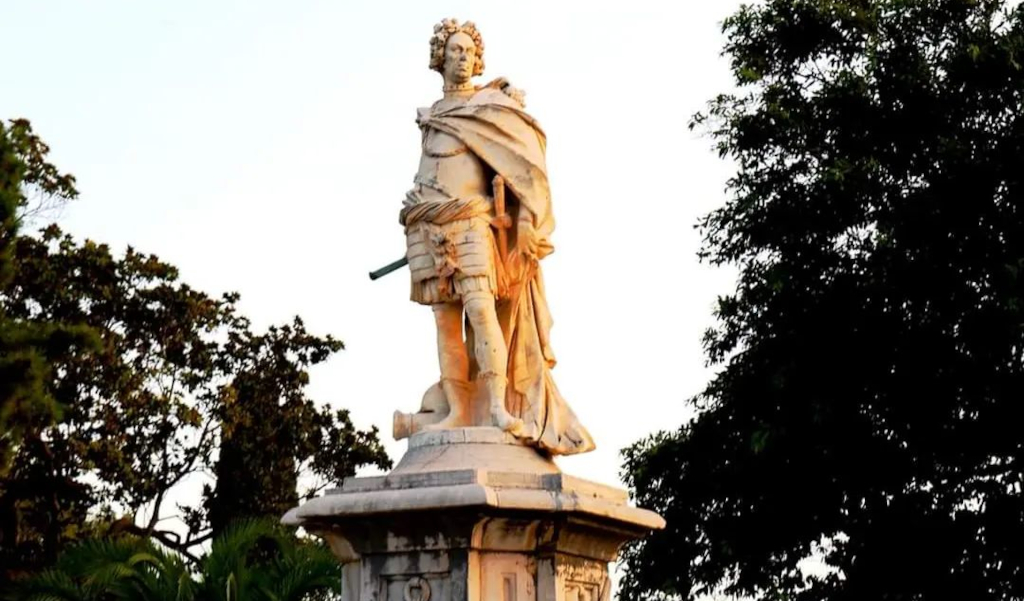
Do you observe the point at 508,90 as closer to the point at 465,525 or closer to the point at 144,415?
the point at 465,525

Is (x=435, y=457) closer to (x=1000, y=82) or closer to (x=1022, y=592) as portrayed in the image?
(x=1022, y=592)

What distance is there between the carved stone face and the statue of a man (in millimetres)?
181

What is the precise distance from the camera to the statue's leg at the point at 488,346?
8523 mm

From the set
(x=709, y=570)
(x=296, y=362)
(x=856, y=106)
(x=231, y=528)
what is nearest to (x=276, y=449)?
(x=296, y=362)

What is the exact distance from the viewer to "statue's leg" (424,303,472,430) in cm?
870

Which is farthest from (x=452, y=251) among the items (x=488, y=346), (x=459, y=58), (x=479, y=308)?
(x=459, y=58)

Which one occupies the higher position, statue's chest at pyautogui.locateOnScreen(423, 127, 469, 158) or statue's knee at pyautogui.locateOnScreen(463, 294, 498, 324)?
statue's chest at pyautogui.locateOnScreen(423, 127, 469, 158)

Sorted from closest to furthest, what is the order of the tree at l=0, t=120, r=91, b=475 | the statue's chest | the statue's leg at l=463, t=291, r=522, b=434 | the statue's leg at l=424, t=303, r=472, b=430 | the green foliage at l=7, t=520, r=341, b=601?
the statue's leg at l=463, t=291, r=522, b=434 < the statue's leg at l=424, t=303, r=472, b=430 < the statue's chest < the green foliage at l=7, t=520, r=341, b=601 < the tree at l=0, t=120, r=91, b=475

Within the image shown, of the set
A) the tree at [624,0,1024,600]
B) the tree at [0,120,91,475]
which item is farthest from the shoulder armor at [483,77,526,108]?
the tree at [0,120,91,475]

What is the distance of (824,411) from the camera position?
16203 mm

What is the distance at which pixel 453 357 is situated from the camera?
8.74m

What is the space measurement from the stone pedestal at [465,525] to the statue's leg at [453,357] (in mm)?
411

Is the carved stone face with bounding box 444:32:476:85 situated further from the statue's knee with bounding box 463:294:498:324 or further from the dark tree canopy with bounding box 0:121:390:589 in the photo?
the dark tree canopy with bounding box 0:121:390:589

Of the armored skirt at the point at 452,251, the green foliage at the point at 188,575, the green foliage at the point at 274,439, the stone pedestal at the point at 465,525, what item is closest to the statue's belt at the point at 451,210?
the armored skirt at the point at 452,251
